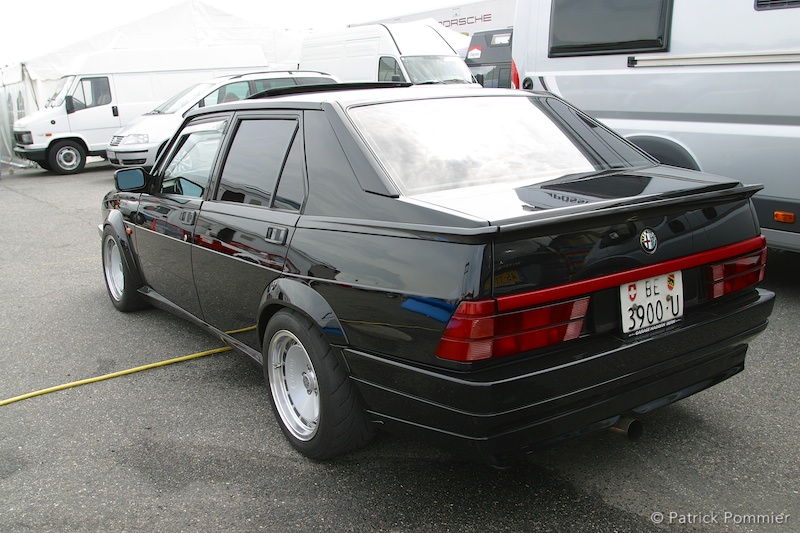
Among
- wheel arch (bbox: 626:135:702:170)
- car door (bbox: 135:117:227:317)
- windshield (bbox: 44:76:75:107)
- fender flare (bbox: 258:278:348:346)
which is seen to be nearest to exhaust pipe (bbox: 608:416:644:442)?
fender flare (bbox: 258:278:348:346)

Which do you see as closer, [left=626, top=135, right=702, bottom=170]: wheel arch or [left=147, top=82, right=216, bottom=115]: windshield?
[left=626, top=135, right=702, bottom=170]: wheel arch

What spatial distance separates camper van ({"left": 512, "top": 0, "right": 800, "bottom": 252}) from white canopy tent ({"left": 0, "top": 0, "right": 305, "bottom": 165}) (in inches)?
576

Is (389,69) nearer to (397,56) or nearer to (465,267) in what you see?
(397,56)

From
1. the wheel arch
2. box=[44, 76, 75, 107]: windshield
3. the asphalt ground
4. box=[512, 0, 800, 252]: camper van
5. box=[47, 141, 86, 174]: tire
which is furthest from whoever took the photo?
box=[47, 141, 86, 174]: tire

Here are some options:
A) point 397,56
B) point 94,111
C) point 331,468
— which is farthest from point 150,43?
point 331,468

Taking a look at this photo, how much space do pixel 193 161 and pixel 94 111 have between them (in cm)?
1396

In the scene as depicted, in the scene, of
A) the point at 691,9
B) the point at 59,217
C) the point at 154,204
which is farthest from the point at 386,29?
the point at 154,204

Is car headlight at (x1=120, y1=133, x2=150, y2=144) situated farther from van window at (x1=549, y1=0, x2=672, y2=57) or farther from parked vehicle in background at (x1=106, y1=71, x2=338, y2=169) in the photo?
A: van window at (x1=549, y1=0, x2=672, y2=57)

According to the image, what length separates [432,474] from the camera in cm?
299

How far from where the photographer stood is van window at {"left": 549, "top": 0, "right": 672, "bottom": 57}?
5461 millimetres

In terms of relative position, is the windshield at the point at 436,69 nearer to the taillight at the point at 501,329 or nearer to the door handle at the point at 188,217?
the door handle at the point at 188,217

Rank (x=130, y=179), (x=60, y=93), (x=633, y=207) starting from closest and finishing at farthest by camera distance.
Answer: (x=633, y=207) → (x=130, y=179) → (x=60, y=93)

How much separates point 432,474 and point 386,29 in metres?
13.3

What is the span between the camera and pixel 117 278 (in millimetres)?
5516
